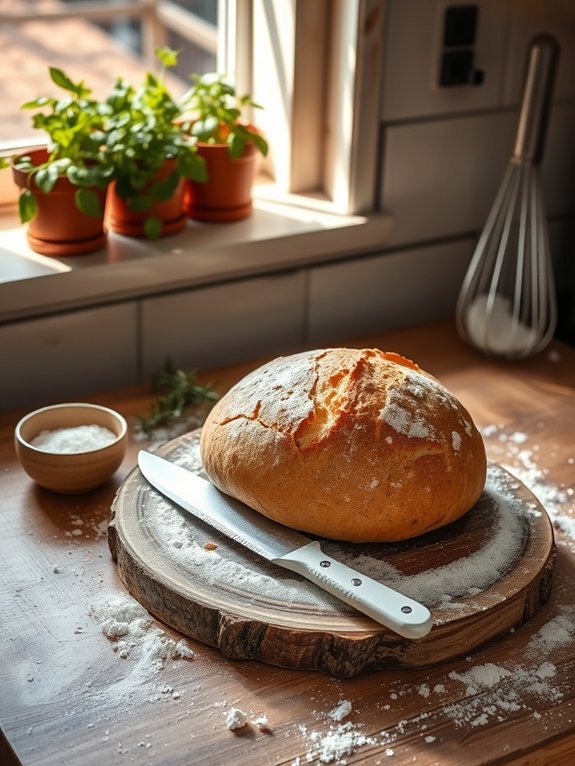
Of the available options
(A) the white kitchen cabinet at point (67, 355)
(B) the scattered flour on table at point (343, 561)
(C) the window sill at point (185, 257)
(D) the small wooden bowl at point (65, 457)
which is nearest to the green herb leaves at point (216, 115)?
(C) the window sill at point (185, 257)

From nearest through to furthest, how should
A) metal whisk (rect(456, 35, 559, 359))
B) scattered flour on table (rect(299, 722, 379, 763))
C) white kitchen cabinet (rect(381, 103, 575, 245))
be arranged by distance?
1. scattered flour on table (rect(299, 722, 379, 763))
2. metal whisk (rect(456, 35, 559, 359))
3. white kitchen cabinet (rect(381, 103, 575, 245))

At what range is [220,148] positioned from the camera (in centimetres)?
119

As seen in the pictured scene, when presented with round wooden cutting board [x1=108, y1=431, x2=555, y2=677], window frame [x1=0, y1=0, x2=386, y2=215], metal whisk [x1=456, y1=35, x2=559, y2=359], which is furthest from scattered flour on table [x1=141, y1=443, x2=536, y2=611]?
window frame [x1=0, y1=0, x2=386, y2=215]

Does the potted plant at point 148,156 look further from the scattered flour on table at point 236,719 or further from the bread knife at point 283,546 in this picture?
the scattered flour on table at point 236,719

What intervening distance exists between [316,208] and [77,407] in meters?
0.45

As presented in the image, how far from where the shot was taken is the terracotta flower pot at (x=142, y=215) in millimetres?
1178

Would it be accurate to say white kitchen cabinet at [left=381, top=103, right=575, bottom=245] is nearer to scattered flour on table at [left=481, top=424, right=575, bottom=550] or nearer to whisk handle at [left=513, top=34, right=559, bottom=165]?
whisk handle at [left=513, top=34, right=559, bottom=165]

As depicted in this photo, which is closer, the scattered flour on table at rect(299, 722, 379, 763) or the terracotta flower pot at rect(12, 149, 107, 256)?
the scattered flour on table at rect(299, 722, 379, 763)

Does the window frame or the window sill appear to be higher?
the window frame

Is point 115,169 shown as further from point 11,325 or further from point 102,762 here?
point 102,762

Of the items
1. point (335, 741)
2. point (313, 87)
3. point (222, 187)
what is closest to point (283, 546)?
point (335, 741)

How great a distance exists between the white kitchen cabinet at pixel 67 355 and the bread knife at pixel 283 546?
27cm

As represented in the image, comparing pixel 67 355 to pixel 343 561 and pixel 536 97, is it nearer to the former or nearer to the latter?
pixel 343 561

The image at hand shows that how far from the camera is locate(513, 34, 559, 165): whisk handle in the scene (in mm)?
1155
